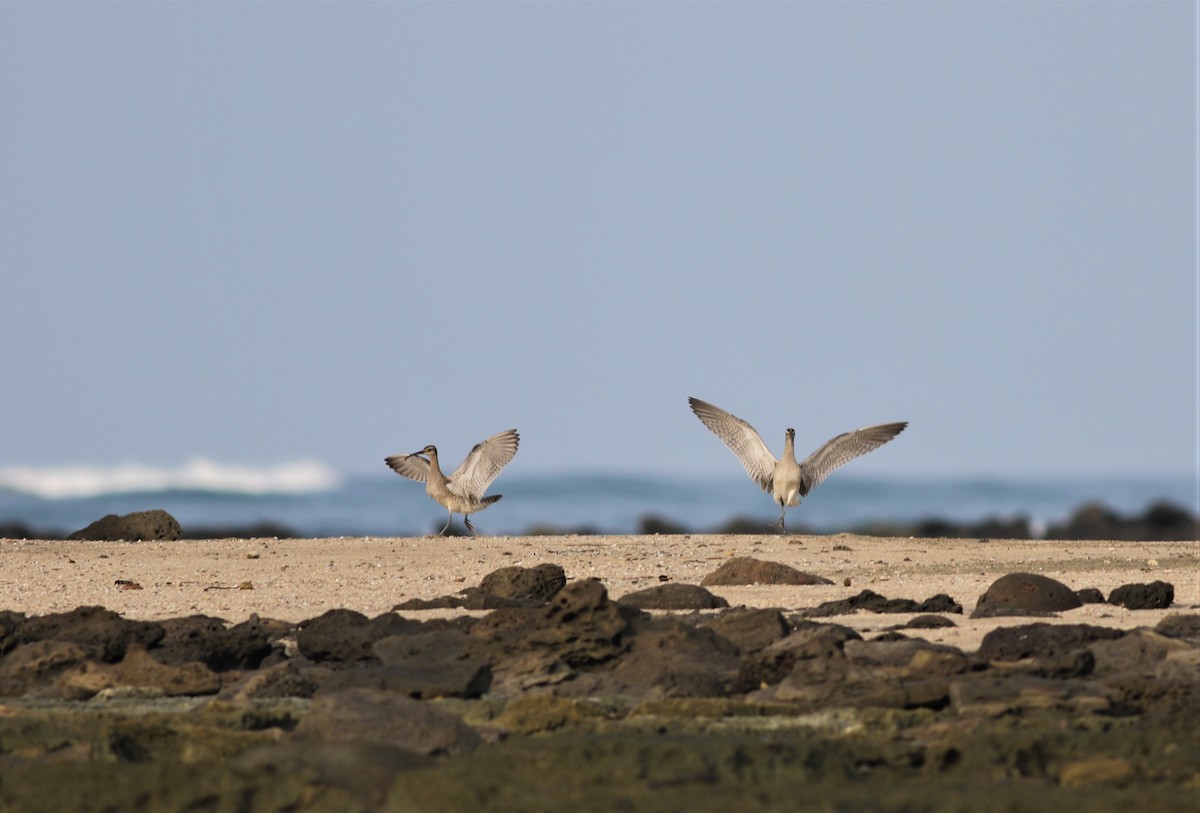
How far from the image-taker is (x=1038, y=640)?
1109 cm

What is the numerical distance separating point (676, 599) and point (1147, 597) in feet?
11.5

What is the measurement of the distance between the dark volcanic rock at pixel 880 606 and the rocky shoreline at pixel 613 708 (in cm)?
3

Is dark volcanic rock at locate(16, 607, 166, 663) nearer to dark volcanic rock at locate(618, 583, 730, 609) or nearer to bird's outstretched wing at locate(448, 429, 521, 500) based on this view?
dark volcanic rock at locate(618, 583, 730, 609)

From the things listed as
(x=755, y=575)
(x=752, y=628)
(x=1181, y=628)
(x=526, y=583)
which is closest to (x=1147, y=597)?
(x=1181, y=628)

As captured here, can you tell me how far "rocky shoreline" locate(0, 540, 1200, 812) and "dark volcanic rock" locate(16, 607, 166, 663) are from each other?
2 centimetres

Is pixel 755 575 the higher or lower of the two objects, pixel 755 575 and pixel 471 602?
the higher

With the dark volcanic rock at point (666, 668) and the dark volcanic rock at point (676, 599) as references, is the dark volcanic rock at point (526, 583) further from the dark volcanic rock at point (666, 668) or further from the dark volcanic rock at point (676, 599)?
the dark volcanic rock at point (666, 668)

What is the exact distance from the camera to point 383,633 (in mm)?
11883

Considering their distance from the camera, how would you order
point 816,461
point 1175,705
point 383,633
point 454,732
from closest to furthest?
point 454,732
point 1175,705
point 383,633
point 816,461

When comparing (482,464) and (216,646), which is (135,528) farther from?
(216,646)

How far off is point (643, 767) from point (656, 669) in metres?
2.82

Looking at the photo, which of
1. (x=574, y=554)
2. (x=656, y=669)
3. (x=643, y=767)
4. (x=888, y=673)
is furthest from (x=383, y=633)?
(x=574, y=554)

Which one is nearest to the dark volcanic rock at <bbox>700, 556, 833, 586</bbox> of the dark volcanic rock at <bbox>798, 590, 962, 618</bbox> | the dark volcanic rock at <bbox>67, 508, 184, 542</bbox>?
the dark volcanic rock at <bbox>798, 590, 962, 618</bbox>

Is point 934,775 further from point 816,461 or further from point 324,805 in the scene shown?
point 816,461
